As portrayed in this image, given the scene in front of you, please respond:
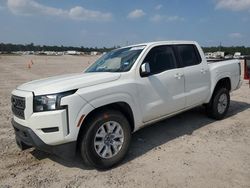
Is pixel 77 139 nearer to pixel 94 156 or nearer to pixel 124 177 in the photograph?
pixel 94 156

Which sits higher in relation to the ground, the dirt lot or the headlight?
the headlight

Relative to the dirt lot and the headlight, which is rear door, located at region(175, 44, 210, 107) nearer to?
the dirt lot

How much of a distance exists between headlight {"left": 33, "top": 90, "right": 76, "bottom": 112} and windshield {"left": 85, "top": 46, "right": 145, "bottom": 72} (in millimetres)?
1274

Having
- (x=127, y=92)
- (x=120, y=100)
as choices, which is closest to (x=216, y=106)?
(x=127, y=92)

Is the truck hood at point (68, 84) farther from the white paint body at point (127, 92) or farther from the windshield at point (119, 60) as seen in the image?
the windshield at point (119, 60)

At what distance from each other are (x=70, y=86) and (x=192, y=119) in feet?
12.4

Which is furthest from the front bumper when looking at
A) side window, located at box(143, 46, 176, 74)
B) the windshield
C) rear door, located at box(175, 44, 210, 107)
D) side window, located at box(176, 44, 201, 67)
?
side window, located at box(176, 44, 201, 67)

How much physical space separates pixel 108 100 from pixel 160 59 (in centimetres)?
159

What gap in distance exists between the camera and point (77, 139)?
386cm

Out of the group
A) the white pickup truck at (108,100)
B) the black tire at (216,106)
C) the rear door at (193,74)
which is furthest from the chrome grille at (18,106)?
the black tire at (216,106)

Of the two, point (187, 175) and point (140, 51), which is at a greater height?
point (140, 51)

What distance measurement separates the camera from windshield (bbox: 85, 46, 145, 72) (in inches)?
185

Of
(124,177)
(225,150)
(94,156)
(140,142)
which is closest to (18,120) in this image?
(94,156)

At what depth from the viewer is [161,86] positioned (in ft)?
15.9
